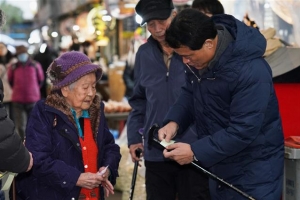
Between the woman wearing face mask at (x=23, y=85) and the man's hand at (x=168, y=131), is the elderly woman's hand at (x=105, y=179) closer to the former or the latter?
the man's hand at (x=168, y=131)

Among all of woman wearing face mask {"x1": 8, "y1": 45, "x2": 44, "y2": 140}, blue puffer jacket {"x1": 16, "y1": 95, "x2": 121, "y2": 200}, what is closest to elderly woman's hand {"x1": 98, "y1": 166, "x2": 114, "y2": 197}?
blue puffer jacket {"x1": 16, "y1": 95, "x2": 121, "y2": 200}

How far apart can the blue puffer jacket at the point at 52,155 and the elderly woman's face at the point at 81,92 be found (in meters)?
0.07

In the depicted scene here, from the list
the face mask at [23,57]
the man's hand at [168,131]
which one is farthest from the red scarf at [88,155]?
the face mask at [23,57]

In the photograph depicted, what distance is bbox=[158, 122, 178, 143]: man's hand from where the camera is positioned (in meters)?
4.35

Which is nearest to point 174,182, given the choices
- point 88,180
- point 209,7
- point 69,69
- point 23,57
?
point 88,180

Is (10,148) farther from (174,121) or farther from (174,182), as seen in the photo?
(174,182)

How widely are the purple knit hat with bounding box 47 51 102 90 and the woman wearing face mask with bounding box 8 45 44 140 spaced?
9.13 m

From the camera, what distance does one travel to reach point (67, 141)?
4438 millimetres

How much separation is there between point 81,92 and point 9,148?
0.98 meters

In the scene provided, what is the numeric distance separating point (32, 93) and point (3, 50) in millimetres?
4849

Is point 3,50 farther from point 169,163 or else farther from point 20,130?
point 169,163

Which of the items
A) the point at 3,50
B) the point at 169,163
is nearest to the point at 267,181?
the point at 169,163

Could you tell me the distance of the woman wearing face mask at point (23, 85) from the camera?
44.6ft

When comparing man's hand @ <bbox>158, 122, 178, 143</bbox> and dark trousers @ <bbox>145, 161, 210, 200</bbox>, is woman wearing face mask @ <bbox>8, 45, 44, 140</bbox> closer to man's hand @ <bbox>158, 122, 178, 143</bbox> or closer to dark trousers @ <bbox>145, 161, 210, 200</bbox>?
dark trousers @ <bbox>145, 161, 210, 200</bbox>
